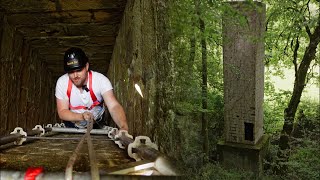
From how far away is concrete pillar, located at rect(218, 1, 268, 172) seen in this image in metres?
11.4

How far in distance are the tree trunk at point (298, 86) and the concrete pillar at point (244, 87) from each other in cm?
102

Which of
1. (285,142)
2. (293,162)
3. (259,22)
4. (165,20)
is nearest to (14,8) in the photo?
(165,20)

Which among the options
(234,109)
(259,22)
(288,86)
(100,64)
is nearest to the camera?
(100,64)

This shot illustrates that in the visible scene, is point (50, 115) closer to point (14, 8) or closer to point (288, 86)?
point (14, 8)

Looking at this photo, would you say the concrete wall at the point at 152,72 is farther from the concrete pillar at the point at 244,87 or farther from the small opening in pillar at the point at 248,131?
the small opening in pillar at the point at 248,131

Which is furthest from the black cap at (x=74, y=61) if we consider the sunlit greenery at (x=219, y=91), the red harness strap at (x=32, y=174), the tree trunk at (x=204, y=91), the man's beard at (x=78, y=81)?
the tree trunk at (x=204, y=91)

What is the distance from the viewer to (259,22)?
11.3 metres

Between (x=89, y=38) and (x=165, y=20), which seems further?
(x=89, y=38)

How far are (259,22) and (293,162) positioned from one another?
5390 millimetres

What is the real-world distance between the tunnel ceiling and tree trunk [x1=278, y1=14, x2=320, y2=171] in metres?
8.16

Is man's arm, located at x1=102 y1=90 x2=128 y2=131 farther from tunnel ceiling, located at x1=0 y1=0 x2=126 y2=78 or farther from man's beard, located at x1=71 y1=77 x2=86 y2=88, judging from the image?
tunnel ceiling, located at x1=0 y1=0 x2=126 y2=78

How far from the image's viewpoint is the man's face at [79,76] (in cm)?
454

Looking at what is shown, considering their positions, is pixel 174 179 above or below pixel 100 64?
below

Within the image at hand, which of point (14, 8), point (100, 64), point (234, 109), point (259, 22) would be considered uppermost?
point (259, 22)
